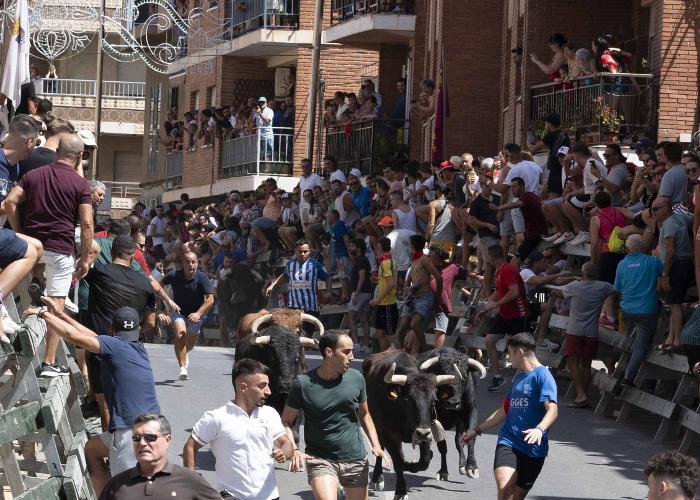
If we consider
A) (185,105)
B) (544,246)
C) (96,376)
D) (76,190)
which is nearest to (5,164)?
(76,190)

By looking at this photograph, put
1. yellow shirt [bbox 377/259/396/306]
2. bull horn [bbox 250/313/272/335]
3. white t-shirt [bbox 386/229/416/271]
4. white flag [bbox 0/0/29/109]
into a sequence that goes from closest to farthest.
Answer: white flag [bbox 0/0/29/109], bull horn [bbox 250/313/272/335], yellow shirt [bbox 377/259/396/306], white t-shirt [bbox 386/229/416/271]

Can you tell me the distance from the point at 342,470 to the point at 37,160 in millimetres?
4016

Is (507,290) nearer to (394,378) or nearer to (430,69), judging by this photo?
(394,378)

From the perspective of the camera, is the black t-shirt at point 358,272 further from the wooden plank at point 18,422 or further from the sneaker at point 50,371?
the wooden plank at point 18,422

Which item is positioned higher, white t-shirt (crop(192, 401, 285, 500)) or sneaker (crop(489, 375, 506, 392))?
white t-shirt (crop(192, 401, 285, 500))

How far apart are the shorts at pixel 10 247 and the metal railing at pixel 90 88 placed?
6088cm

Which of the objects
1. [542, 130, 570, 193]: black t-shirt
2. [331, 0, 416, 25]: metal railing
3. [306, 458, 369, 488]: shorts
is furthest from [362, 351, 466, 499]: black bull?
[331, 0, 416, 25]: metal railing

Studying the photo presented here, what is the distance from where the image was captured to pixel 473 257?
2516 cm

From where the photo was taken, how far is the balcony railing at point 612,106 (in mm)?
26141

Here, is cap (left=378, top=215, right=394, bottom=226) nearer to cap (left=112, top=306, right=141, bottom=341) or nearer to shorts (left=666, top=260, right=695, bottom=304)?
shorts (left=666, top=260, right=695, bottom=304)

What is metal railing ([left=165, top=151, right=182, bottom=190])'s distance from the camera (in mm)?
53281

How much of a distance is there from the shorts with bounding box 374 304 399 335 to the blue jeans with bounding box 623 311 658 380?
6169 millimetres

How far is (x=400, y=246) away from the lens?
25.4m

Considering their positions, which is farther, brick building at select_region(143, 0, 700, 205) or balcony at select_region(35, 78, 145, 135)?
balcony at select_region(35, 78, 145, 135)
